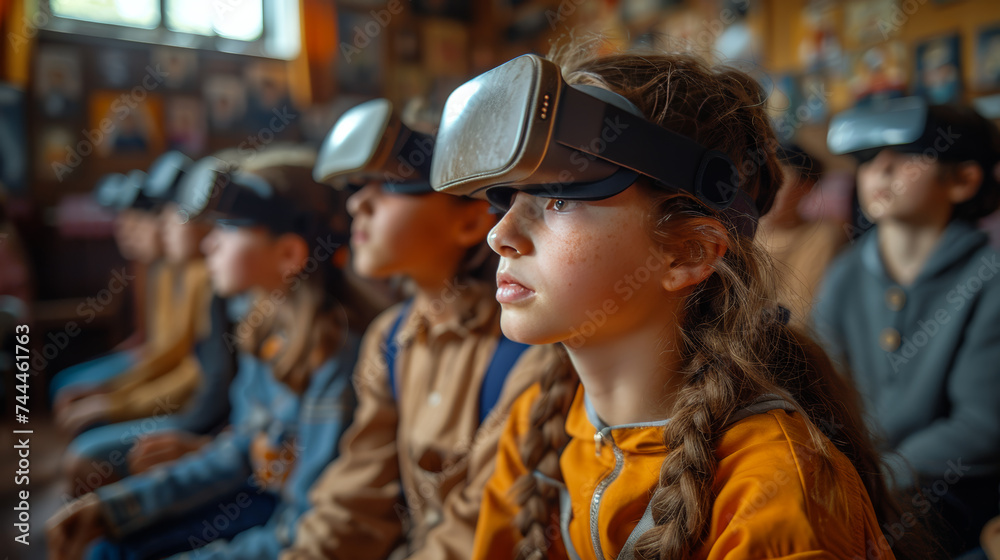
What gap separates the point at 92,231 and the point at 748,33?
4.26 m

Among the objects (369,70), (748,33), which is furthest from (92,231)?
(748,33)

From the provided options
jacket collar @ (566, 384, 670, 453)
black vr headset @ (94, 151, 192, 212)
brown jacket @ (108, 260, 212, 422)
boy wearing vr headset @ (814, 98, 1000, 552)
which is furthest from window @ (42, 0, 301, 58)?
jacket collar @ (566, 384, 670, 453)

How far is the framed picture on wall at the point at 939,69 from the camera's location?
85.0 inches

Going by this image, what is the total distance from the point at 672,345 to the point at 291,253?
107cm

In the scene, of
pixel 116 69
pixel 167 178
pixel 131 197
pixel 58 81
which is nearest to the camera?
pixel 167 178

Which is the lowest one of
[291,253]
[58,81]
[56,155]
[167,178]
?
[291,253]

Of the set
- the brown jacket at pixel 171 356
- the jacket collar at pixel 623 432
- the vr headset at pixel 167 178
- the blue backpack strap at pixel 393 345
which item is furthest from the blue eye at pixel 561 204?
the brown jacket at pixel 171 356

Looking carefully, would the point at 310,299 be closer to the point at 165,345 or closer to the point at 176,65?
the point at 165,345

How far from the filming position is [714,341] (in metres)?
0.69

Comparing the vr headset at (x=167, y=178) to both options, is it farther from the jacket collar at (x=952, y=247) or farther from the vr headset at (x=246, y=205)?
the jacket collar at (x=952, y=247)

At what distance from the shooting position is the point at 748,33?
2811 millimetres

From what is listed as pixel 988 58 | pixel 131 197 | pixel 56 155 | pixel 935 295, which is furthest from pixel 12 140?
pixel 988 58

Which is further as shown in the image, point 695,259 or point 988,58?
point 988,58

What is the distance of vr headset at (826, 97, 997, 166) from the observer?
1.24 metres
